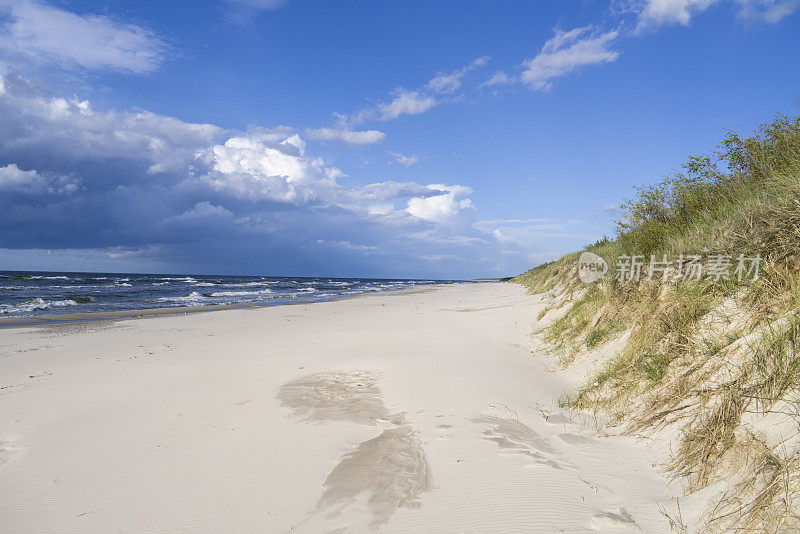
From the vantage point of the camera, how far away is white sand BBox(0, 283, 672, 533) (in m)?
2.57

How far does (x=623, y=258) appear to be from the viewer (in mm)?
7836

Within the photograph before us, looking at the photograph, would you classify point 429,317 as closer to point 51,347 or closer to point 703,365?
point 703,365

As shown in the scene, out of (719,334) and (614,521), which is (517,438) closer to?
(614,521)

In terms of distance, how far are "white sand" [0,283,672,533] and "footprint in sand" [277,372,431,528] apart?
2 cm

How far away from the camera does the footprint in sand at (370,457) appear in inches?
106

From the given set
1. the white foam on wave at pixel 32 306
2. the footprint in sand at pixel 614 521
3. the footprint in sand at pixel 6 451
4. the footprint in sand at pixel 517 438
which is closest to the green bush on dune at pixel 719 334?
the footprint in sand at pixel 614 521

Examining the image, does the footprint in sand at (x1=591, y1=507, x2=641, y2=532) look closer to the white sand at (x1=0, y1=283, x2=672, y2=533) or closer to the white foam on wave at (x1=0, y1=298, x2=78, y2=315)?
the white sand at (x1=0, y1=283, x2=672, y2=533)

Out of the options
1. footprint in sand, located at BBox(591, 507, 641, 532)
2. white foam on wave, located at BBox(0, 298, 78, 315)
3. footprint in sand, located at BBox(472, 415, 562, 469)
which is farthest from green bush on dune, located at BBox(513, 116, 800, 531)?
white foam on wave, located at BBox(0, 298, 78, 315)

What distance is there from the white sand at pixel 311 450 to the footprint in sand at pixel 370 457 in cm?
2

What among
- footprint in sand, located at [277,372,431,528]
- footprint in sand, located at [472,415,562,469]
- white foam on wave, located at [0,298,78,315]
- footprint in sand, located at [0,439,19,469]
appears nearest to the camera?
footprint in sand, located at [277,372,431,528]

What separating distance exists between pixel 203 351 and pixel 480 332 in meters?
6.43

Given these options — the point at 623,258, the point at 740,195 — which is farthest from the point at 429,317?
the point at 740,195

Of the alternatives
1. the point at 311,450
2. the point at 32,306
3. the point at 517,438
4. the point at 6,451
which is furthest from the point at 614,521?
the point at 32,306

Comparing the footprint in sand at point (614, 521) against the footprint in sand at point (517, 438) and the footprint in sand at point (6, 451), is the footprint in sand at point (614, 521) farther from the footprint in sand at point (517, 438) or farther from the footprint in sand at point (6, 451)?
the footprint in sand at point (6, 451)
